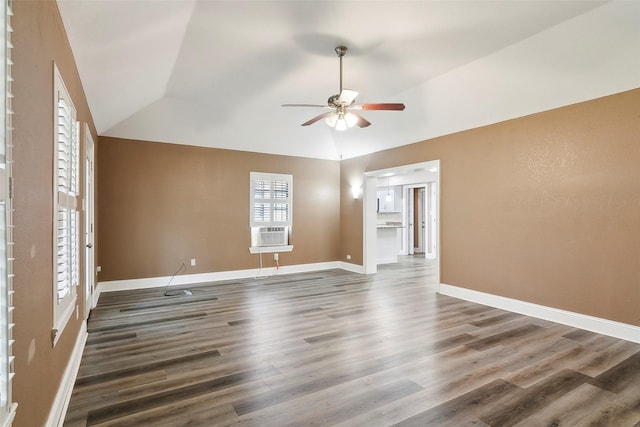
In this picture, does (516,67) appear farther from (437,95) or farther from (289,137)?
(289,137)

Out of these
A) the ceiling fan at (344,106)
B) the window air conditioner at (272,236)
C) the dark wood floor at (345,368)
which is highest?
the ceiling fan at (344,106)

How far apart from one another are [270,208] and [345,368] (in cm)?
465

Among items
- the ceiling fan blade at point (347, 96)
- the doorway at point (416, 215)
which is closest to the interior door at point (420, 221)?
the doorway at point (416, 215)

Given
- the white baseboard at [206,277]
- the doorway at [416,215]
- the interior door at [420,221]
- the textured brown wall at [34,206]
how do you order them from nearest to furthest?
1. the textured brown wall at [34,206]
2. the white baseboard at [206,277]
3. the doorway at [416,215]
4. the interior door at [420,221]

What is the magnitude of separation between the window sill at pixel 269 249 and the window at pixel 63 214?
404 cm

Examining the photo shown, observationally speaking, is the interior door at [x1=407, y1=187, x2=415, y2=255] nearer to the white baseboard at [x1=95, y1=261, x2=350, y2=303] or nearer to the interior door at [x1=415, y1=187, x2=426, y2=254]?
the interior door at [x1=415, y1=187, x2=426, y2=254]

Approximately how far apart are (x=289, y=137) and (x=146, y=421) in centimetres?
550

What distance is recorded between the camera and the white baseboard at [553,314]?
3.49 metres

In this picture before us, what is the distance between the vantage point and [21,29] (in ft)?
4.64

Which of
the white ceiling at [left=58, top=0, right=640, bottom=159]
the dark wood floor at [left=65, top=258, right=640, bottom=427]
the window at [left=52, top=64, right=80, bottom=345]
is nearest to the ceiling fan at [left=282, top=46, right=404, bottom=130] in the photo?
the white ceiling at [left=58, top=0, right=640, bottom=159]

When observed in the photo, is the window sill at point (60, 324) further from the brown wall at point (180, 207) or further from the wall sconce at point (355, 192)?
the wall sconce at point (355, 192)

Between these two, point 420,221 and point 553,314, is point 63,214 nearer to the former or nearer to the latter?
point 553,314

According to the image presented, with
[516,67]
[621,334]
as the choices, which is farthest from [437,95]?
[621,334]

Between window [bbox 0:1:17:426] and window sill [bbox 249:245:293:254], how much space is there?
5656 millimetres
